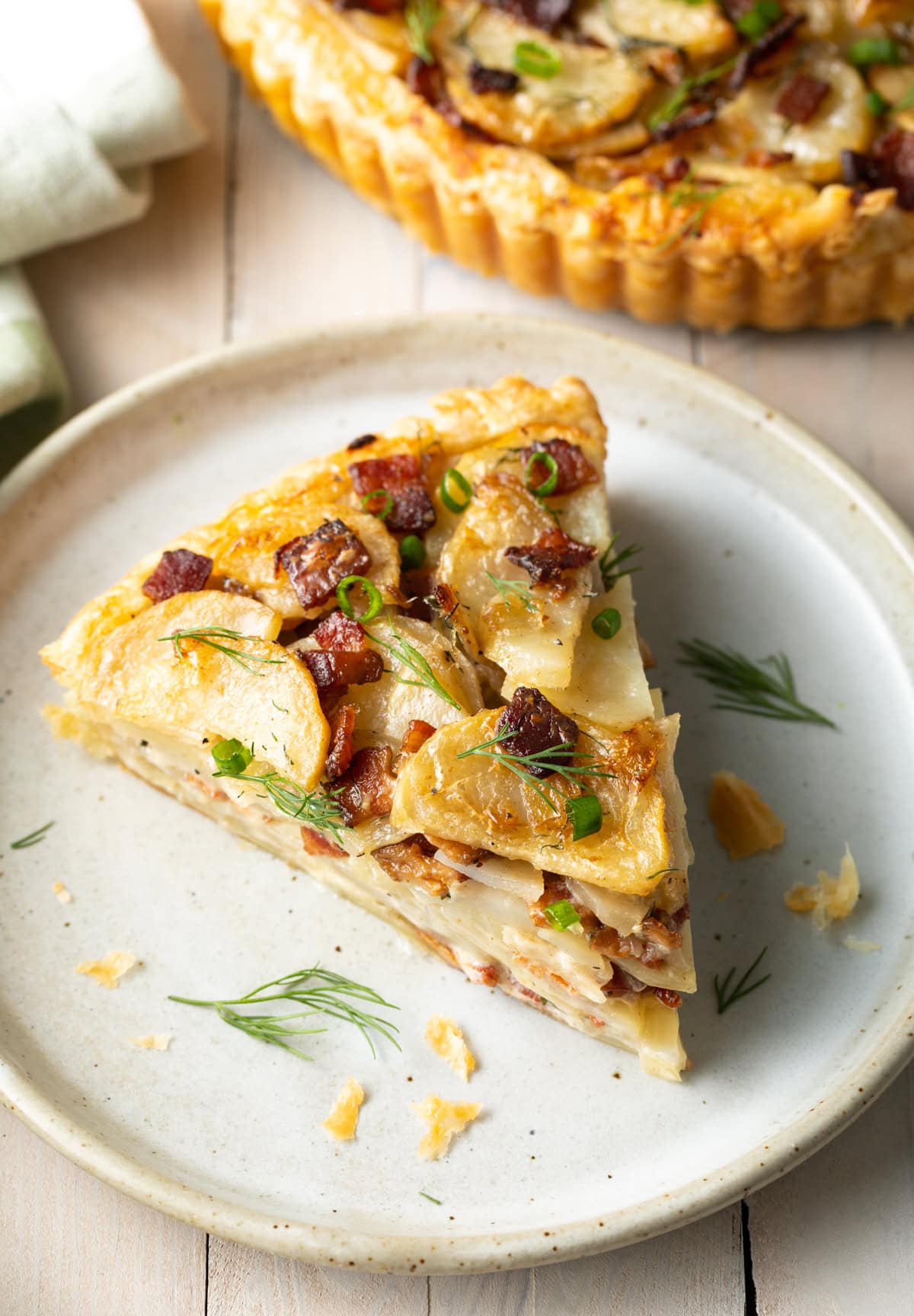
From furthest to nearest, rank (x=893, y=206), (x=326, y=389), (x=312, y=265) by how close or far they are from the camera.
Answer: (x=312, y=265) < (x=326, y=389) < (x=893, y=206)

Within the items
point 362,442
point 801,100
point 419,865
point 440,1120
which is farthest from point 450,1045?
point 801,100

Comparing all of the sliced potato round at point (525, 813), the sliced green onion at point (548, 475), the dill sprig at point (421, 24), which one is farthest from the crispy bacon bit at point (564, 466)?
the dill sprig at point (421, 24)

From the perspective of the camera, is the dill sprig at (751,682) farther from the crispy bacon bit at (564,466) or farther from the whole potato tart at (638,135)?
the whole potato tart at (638,135)

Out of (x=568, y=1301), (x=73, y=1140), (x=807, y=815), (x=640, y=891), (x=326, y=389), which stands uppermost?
(x=326, y=389)

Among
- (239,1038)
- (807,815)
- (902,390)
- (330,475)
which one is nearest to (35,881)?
(239,1038)

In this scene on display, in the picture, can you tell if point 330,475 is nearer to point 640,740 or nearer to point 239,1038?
point 640,740

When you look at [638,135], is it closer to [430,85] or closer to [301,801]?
[430,85]

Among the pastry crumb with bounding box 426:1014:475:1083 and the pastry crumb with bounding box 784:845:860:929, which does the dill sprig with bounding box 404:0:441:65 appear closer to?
the pastry crumb with bounding box 784:845:860:929
